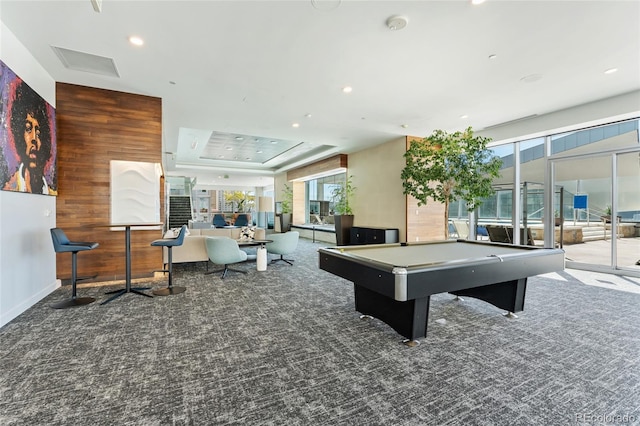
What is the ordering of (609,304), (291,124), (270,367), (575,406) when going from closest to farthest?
(575,406) → (270,367) → (609,304) → (291,124)

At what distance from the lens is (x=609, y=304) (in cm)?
383

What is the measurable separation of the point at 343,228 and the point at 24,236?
723cm

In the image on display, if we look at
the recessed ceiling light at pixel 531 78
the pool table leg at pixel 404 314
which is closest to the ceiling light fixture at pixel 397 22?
the recessed ceiling light at pixel 531 78

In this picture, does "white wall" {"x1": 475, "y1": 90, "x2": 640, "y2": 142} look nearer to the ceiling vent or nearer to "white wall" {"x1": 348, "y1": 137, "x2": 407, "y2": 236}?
"white wall" {"x1": 348, "y1": 137, "x2": 407, "y2": 236}

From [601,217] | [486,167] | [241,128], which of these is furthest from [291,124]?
[601,217]

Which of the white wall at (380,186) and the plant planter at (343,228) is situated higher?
the white wall at (380,186)

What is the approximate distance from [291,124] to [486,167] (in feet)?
13.8

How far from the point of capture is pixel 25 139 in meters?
3.59

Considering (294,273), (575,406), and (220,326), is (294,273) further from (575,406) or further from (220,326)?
(575,406)

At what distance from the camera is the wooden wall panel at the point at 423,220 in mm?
7602

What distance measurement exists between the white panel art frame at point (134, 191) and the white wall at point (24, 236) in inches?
32.9

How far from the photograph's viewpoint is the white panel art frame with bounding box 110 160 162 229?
4891mm

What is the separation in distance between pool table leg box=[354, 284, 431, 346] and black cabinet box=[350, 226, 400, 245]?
4.64m

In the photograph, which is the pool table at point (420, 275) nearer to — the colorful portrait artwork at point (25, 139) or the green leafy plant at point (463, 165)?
the green leafy plant at point (463, 165)
